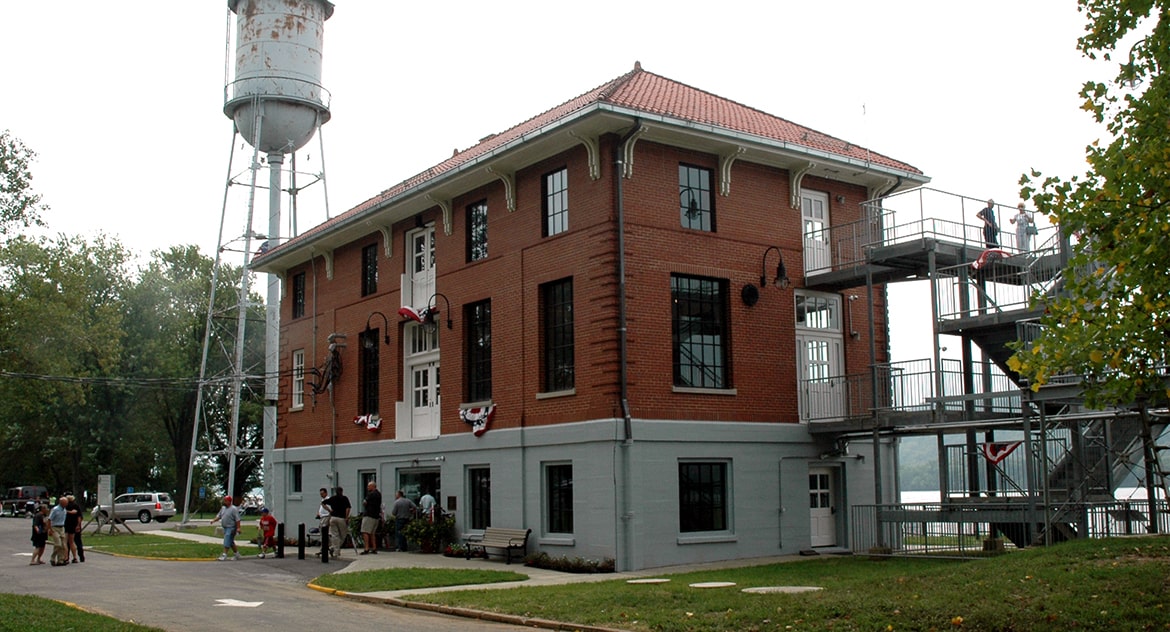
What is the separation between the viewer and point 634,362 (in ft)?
75.3

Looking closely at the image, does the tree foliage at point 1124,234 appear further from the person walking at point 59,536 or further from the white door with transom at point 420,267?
the person walking at point 59,536

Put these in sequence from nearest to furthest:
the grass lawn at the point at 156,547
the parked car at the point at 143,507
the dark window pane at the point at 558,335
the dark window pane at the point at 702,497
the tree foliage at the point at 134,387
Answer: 1. the dark window pane at the point at 702,497
2. the dark window pane at the point at 558,335
3. the grass lawn at the point at 156,547
4. the parked car at the point at 143,507
5. the tree foliage at the point at 134,387

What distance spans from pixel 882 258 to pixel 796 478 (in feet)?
17.0

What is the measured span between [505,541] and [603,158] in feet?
27.9

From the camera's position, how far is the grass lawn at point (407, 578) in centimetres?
2006

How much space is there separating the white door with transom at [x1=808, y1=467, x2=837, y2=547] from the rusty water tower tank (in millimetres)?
24441

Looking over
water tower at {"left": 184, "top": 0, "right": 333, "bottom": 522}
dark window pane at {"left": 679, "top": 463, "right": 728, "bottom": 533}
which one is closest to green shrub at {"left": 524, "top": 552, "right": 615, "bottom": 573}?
dark window pane at {"left": 679, "top": 463, "right": 728, "bottom": 533}

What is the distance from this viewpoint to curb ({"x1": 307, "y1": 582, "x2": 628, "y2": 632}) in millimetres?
14519

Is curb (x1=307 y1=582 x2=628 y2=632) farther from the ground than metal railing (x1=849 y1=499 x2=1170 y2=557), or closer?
closer

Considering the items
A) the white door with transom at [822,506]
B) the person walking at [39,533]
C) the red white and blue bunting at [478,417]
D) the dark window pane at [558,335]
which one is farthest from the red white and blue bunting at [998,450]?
the person walking at [39,533]

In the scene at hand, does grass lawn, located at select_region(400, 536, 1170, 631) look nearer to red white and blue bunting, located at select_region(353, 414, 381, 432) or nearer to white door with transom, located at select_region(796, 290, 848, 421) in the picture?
white door with transom, located at select_region(796, 290, 848, 421)

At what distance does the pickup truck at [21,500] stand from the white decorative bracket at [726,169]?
5872 cm

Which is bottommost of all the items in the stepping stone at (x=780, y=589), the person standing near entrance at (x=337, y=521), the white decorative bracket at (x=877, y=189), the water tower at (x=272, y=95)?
the stepping stone at (x=780, y=589)

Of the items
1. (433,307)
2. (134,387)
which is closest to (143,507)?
(134,387)
